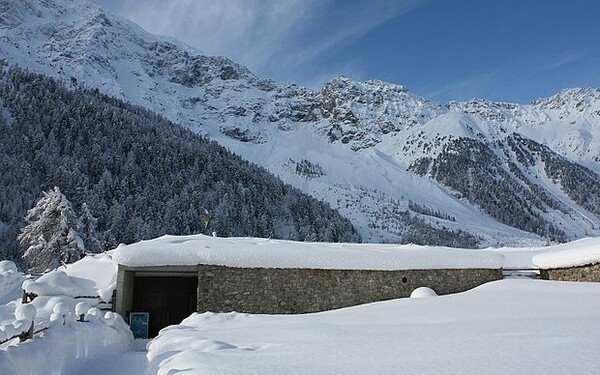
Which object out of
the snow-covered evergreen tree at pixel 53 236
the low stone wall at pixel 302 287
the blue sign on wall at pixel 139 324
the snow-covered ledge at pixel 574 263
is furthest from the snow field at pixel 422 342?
the snow-covered evergreen tree at pixel 53 236

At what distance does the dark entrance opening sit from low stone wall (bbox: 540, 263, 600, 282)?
12.6m

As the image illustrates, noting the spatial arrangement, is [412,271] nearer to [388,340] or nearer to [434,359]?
[388,340]

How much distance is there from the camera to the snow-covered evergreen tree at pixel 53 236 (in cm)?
2858

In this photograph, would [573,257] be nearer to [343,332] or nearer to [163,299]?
[343,332]

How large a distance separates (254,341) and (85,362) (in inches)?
148

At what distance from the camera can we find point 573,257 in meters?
15.6

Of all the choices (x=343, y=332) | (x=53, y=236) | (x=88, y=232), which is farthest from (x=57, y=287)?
(x=88, y=232)

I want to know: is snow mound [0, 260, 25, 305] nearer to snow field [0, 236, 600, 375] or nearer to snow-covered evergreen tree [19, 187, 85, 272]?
snow-covered evergreen tree [19, 187, 85, 272]

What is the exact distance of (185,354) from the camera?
23.4 ft

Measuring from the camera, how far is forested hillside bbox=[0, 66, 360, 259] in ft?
206

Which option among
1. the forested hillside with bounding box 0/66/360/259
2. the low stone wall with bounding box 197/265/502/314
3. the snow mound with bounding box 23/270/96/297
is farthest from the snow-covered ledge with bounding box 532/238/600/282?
the forested hillside with bounding box 0/66/360/259

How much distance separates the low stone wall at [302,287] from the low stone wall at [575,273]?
10.6 feet

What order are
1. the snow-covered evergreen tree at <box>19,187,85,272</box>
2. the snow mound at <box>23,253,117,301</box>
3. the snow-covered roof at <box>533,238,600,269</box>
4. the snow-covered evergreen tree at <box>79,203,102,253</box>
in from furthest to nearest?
the snow-covered evergreen tree at <box>79,203,102,253</box> → the snow-covered evergreen tree at <box>19,187,85,272</box> → the snow mound at <box>23,253,117,301</box> → the snow-covered roof at <box>533,238,600,269</box>

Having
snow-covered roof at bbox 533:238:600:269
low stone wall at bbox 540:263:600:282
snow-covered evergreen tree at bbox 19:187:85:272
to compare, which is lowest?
low stone wall at bbox 540:263:600:282
